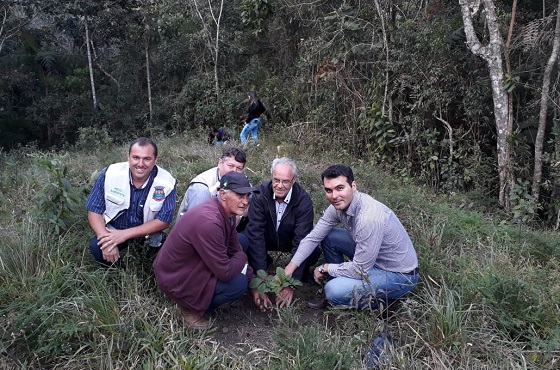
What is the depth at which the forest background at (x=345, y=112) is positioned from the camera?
3328 mm

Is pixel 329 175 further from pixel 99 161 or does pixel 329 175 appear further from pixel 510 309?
pixel 99 161

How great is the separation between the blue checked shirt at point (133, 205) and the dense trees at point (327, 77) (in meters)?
4.52

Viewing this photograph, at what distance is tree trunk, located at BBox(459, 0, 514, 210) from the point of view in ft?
20.5

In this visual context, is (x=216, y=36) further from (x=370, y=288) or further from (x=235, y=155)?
(x=370, y=288)

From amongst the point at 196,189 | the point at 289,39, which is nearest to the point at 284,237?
the point at 196,189

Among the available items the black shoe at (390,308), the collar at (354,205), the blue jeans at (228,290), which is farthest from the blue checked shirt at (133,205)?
the black shoe at (390,308)

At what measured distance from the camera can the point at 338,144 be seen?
8883mm

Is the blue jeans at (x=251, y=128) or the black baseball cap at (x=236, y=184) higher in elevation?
the black baseball cap at (x=236, y=184)

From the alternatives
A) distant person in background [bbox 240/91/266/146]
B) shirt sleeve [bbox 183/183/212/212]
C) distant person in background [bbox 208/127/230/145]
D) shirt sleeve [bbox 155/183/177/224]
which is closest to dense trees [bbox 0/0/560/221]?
distant person in background [bbox 240/91/266/146]

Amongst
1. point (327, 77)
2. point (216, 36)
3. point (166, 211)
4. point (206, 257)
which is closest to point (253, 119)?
point (327, 77)

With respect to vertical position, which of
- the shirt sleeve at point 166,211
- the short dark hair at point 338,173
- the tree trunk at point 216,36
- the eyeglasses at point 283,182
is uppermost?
the tree trunk at point 216,36

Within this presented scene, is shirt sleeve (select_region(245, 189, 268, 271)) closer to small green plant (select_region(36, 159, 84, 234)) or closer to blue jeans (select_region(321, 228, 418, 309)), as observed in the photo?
blue jeans (select_region(321, 228, 418, 309))

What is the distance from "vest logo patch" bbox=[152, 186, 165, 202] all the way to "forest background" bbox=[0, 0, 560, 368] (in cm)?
68

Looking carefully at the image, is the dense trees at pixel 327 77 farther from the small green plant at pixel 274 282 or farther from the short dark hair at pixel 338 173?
the small green plant at pixel 274 282
